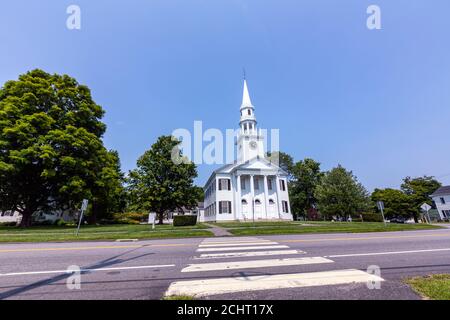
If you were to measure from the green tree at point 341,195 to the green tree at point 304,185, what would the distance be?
14156 millimetres

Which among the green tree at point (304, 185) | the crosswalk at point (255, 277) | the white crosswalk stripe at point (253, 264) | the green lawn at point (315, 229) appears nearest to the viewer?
the crosswalk at point (255, 277)

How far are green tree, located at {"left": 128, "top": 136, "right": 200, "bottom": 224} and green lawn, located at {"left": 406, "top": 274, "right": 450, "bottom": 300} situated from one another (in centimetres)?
2940

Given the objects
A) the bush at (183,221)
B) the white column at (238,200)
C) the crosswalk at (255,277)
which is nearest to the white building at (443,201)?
the white column at (238,200)

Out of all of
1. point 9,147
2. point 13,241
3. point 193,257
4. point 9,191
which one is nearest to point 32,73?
point 9,147

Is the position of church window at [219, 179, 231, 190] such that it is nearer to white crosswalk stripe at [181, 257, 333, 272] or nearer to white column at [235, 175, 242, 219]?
white column at [235, 175, 242, 219]

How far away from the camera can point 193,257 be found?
6875 millimetres

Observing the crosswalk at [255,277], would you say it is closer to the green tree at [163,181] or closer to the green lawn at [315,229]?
the green lawn at [315,229]

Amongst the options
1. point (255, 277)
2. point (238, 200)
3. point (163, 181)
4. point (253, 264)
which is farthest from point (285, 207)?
point (255, 277)

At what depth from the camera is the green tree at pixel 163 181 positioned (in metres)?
31.6

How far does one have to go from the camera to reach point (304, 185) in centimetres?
5153

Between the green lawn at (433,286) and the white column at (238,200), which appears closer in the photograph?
the green lawn at (433,286)
